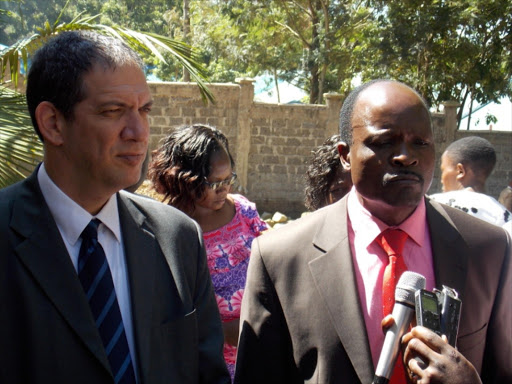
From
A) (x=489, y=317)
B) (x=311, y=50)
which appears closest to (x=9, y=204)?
(x=489, y=317)

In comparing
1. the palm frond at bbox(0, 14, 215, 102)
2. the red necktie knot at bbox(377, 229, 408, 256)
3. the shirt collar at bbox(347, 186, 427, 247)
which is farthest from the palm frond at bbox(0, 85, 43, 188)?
the red necktie knot at bbox(377, 229, 408, 256)

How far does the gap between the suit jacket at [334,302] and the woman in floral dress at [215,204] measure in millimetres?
1062

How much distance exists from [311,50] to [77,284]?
1811 cm

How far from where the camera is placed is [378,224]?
222cm

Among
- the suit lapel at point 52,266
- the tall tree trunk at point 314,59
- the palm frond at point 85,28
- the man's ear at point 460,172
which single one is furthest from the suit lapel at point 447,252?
the tall tree trunk at point 314,59

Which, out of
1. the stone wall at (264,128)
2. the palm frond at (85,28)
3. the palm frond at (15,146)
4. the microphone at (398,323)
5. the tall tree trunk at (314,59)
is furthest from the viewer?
the tall tree trunk at (314,59)

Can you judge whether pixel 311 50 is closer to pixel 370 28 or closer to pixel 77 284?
pixel 370 28

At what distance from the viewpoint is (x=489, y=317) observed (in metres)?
2.14

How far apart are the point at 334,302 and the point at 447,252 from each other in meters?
0.42

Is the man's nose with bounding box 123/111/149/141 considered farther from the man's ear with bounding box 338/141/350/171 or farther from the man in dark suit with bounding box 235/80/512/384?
the man's ear with bounding box 338/141/350/171

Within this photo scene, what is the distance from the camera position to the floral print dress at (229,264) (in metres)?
3.33

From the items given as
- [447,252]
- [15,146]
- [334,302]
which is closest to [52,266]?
[334,302]

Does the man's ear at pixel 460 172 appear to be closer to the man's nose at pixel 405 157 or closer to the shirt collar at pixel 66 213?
the man's nose at pixel 405 157

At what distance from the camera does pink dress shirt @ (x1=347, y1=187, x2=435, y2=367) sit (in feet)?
7.00
